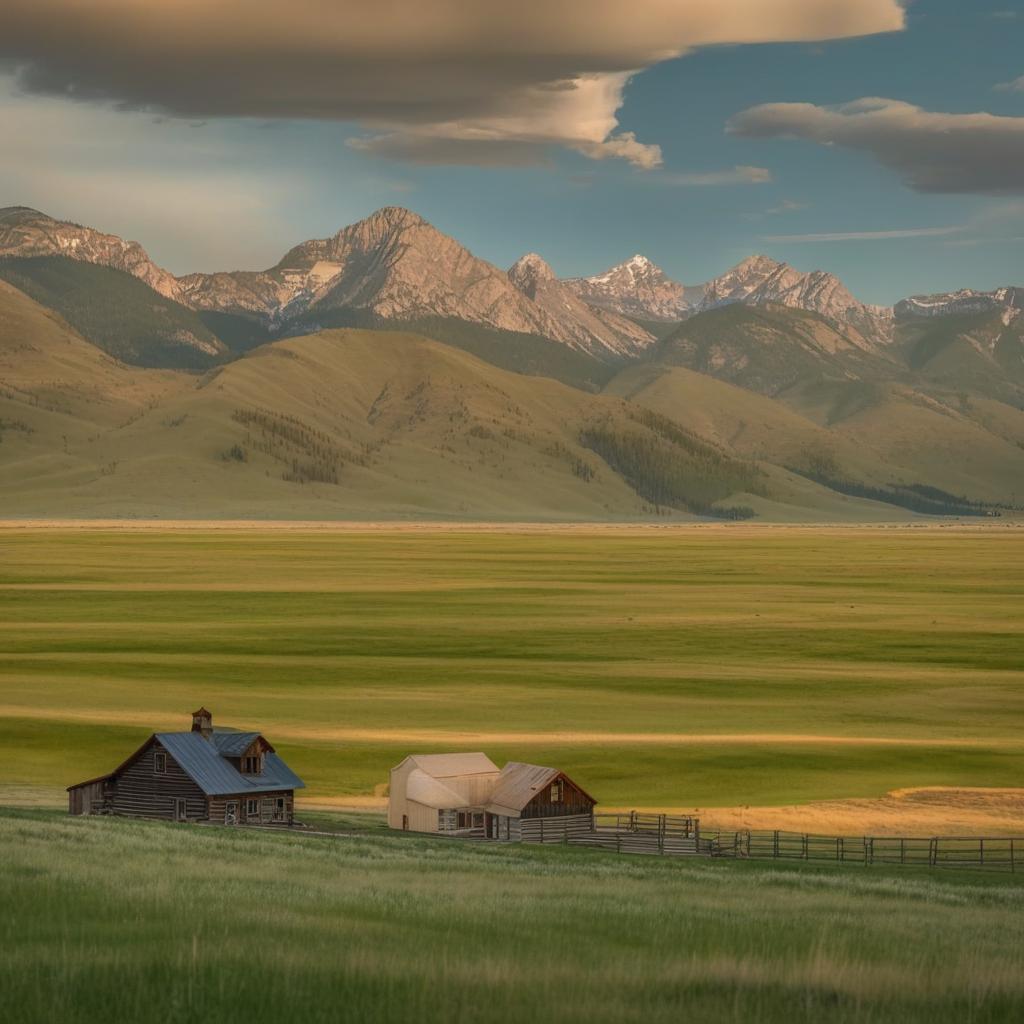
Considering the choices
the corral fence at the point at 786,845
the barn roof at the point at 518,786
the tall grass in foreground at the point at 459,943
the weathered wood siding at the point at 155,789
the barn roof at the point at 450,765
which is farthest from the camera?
the barn roof at the point at 450,765

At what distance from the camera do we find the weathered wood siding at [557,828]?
48.5m

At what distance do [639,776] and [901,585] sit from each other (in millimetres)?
105904

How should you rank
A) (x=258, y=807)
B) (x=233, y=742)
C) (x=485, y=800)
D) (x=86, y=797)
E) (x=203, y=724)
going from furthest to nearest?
(x=203, y=724)
(x=233, y=742)
(x=485, y=800)
(x=86, y=797)
(x=258, y=807)

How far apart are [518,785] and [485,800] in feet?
5.89

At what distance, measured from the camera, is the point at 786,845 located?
44.8m

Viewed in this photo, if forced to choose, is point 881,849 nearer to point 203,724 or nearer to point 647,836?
point 647,836

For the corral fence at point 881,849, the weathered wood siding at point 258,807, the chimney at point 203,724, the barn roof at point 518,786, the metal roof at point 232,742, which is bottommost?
the corral fence at point 881,849

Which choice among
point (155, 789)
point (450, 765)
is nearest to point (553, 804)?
point (450, 765)

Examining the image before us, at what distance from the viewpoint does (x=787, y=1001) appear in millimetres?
14859

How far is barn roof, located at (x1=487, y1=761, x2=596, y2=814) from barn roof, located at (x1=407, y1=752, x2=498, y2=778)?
746 mm

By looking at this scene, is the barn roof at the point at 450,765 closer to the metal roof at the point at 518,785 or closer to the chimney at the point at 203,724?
the metal roof at the point at 518,785

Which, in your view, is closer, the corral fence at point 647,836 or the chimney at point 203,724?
the corral fence at point 647,836

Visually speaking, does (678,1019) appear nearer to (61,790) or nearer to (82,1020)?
(82,1020)

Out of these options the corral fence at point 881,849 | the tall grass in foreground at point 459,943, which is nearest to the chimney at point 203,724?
the corral fence at point 881,849
